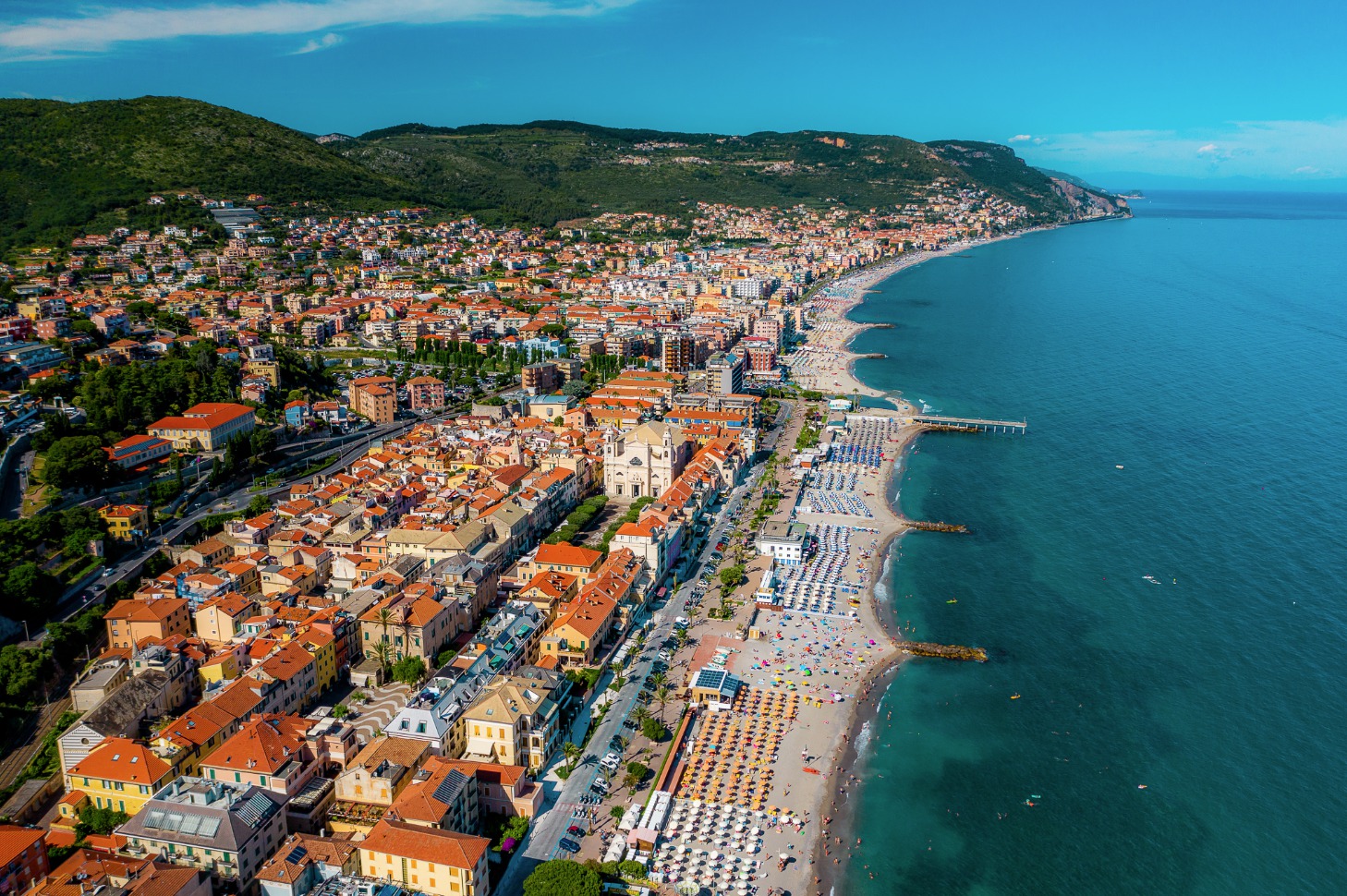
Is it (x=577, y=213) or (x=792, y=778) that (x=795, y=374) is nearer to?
(x=792, y=778)

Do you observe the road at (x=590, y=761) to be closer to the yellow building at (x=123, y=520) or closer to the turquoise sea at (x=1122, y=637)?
the turquoise sea at (x=1122, y=637)

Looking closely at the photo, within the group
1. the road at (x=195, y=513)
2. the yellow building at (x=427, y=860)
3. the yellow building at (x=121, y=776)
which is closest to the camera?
the yellow building at (x=427, y=860)

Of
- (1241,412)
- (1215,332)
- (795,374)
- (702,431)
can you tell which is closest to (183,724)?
(702,431)

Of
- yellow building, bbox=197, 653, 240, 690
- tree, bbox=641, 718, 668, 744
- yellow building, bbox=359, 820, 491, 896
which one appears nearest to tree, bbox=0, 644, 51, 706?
yellow building, bbox=197, 653, 240, 690

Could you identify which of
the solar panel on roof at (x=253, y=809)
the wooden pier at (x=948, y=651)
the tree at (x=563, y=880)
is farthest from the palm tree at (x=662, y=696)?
the solar panel on roof at (x=253, y=809)

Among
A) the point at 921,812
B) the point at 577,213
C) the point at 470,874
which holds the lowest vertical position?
the point at 921,812
